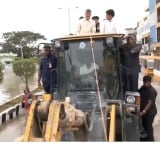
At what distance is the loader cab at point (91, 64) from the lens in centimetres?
716

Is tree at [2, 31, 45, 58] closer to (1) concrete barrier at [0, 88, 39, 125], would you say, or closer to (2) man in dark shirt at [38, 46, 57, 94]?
(1) concrete barrier at [0, 88, 39, 125]

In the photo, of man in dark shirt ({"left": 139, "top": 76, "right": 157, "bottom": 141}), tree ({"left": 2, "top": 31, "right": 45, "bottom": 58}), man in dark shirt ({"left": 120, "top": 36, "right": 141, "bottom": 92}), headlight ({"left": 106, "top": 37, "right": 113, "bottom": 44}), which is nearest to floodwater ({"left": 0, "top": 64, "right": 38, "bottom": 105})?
man in dark shirt ({"left": 139, "top": 76, "right": 157, "bottom": 141})

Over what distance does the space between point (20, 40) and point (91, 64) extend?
99321mm

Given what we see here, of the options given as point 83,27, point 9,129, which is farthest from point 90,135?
point 9,129

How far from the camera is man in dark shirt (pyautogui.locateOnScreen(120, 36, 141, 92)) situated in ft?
25.1

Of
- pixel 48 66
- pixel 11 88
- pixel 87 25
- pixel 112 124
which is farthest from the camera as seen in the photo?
pixel 11 88

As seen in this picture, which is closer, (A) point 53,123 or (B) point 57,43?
(A) point 53,123

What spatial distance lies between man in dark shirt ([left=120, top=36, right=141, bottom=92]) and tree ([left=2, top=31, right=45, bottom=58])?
9533cm

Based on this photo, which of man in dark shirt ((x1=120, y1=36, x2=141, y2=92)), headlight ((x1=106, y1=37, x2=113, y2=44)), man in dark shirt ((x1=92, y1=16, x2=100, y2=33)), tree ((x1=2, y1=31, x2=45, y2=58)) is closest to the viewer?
headlight ((x1=106, y1=37, x2=113, y2=44))

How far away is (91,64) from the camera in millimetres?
7184

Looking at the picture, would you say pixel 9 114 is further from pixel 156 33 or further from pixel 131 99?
pixel 156 33

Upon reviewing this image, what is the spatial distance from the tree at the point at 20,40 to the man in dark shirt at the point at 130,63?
95.3m

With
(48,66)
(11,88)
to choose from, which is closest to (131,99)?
(48,66)

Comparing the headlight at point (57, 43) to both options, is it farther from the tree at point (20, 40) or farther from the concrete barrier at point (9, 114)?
the tree at point (20, 40)
